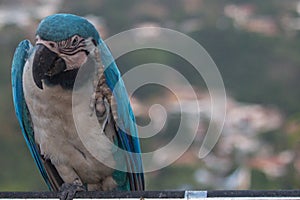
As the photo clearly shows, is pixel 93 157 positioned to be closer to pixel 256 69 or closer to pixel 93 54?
pixel 93 54

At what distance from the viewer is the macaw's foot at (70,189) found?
1606 millimetres

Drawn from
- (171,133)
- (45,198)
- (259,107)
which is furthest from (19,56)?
(259,107)

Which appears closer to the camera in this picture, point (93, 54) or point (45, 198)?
point (45, 198)

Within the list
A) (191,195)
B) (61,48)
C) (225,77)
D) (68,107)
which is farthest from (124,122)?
(225,77)

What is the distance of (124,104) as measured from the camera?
1.79 m

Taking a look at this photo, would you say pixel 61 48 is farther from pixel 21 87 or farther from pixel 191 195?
pixel 191 195

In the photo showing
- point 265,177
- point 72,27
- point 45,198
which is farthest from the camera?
point 265,177

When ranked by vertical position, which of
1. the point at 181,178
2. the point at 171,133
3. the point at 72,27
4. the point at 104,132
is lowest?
the point at 181,178

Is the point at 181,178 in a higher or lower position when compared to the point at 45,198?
lower

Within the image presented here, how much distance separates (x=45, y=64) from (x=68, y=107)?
0.14 metres

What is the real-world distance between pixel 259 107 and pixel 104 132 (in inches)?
89.9

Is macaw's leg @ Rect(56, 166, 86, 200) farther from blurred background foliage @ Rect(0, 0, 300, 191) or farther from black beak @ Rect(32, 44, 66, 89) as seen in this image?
blurred background foliage @ Rect(0, 0, 300, 191)

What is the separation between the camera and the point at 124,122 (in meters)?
1.79

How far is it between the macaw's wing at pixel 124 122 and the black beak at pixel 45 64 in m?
0.12
